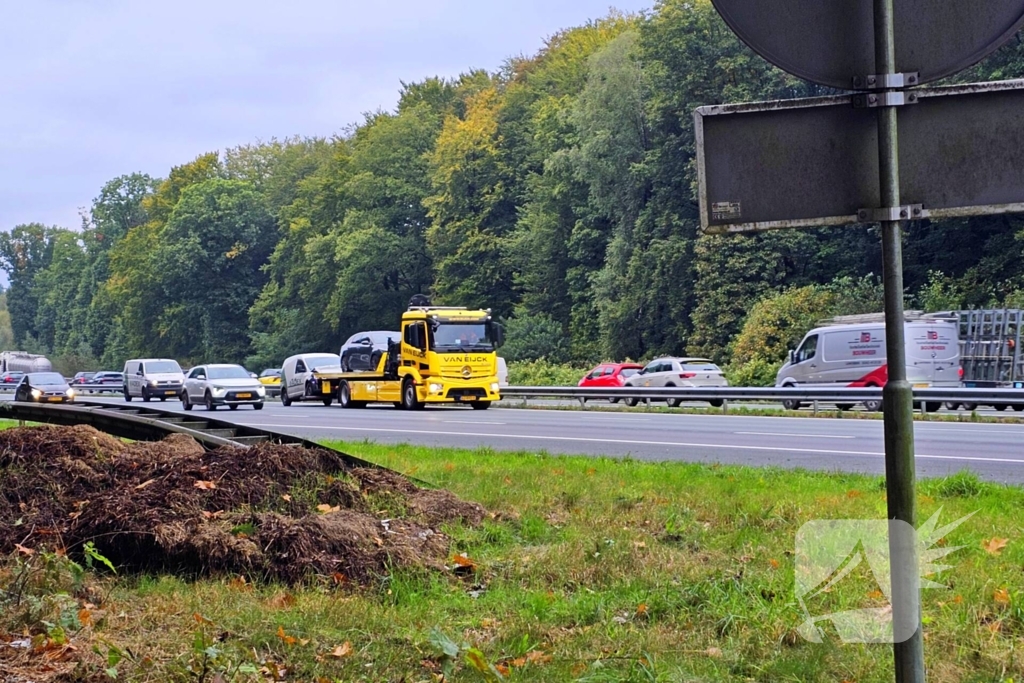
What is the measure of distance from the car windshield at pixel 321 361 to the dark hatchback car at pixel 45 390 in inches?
337

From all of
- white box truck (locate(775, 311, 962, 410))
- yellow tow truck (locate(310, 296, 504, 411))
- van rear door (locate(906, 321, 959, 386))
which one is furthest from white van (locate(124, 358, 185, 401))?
van rear door (locate(906, 321, 959, 386))

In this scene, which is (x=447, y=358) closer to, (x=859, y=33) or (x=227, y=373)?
(x=227, y=373)

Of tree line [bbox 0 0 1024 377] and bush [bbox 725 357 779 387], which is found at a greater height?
tree line [bbox 0 0 1024 377]

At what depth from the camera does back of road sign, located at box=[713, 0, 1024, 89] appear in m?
2.92

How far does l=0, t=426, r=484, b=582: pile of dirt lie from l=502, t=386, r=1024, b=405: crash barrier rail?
16.2 meters

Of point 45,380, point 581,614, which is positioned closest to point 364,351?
point 45,380

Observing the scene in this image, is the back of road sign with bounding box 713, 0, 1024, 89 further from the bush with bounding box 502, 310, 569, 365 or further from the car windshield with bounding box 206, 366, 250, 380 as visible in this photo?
the bush with bounding box 502, 310, 569, 365

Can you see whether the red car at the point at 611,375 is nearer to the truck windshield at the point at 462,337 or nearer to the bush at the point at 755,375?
the bush at the point at 755,375

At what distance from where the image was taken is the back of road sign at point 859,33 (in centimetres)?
292

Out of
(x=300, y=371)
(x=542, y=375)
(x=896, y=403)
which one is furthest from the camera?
(x=542, y=375)

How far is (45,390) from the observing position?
41.9 m

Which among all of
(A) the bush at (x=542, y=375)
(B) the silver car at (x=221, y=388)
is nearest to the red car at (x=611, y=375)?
(A) the bush at (x=542, y=375)

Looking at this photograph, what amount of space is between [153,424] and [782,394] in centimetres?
2111
